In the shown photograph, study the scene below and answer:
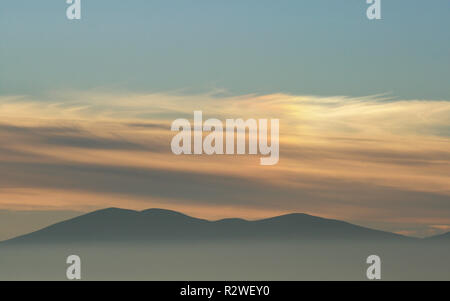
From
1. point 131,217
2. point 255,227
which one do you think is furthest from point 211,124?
point 131,217

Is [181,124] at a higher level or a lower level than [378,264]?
higher

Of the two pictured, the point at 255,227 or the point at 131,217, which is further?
the point at 131,217

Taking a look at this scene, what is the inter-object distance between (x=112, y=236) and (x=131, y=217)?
42.9 feet

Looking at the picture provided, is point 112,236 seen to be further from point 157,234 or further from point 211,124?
point 211,124

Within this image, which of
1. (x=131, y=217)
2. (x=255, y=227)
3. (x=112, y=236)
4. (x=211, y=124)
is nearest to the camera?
(x=211, y=124)
